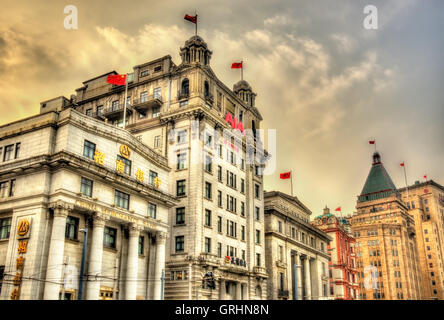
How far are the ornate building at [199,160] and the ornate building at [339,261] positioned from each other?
4755 cm

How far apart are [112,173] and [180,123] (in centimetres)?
2169

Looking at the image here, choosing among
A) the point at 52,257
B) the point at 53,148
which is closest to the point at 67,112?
the point at 53,148

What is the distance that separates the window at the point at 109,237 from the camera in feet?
162

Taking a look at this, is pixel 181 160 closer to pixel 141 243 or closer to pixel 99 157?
pixel 141 243

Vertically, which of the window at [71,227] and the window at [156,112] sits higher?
the window at [156,112]

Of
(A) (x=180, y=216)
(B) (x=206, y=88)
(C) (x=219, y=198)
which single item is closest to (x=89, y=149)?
(A) (x=180, y=216)

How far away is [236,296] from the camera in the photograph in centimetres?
6762

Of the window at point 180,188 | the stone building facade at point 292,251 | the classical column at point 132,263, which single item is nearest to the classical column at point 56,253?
the classical column at point 132,263

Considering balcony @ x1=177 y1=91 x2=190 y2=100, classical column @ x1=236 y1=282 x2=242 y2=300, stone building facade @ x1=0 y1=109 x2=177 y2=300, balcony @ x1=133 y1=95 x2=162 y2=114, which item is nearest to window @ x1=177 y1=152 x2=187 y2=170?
balcony @ x1=177 y1=91 x2=190 y2=100

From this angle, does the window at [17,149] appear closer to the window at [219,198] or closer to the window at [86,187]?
the window at [86,187]

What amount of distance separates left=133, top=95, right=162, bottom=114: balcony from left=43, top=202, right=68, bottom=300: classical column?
31371mm

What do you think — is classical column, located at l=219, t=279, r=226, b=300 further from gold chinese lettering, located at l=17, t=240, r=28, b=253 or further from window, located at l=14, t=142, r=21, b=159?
window, located at l=14, t=142, r=21, b=159

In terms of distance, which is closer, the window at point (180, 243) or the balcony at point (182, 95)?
the window at point (180, 243)
